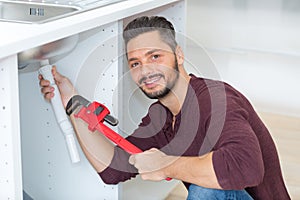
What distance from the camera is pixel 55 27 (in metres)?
1.47

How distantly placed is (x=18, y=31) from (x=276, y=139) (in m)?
1.72

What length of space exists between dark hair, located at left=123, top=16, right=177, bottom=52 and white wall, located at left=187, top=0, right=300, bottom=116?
1.37m

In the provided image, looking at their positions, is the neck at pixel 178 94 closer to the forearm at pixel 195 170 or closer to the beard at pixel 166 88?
the beard at pixel 166 88

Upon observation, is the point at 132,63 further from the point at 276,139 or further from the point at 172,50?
the point at 276,139

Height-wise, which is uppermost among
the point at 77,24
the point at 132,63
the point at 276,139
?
the point at 77,24

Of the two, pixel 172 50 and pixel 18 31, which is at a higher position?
pixel 18 31

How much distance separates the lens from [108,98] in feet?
5.88

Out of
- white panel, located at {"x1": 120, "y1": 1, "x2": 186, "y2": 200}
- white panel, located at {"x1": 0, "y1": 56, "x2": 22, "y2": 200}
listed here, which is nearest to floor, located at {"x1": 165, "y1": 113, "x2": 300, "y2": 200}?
white panel, located at {"x1": 120, "y1": 1, "x2": 186, "y2": 200}

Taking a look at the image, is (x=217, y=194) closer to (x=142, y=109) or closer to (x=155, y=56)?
(x=155, y=56)

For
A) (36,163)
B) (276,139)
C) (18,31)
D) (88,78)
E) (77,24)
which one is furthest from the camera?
(276,139)

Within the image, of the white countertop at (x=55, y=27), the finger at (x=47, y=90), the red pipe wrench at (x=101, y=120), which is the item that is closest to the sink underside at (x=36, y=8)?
the white countertop at (x=55, y=27)

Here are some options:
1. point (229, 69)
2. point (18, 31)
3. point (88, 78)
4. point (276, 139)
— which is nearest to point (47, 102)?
point (88, 78)

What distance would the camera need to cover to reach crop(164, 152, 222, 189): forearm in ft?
5.01

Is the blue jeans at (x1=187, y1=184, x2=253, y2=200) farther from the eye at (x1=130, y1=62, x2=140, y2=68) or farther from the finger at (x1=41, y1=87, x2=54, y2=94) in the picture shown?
the finger at (x1=41, y1=87, x2=54, y2=94)
